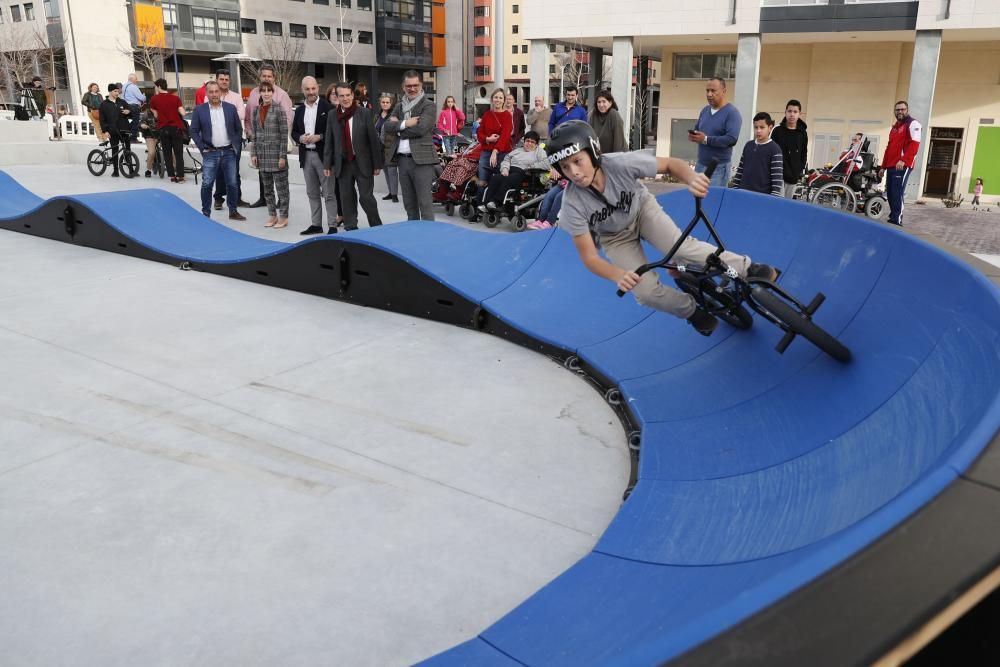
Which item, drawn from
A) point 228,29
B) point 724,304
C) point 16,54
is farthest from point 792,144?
point 228,29

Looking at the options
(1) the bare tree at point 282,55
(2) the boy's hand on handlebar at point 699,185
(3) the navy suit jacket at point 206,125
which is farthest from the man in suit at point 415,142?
(1) the bare tree at point 282,55

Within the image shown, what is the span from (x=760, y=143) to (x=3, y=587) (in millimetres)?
7998

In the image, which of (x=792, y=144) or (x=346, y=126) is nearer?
(x=346, y=126)

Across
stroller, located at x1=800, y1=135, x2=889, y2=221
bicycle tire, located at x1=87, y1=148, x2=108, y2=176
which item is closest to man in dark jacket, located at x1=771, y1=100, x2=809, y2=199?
stroller, located at x1=800, y1=135, x2=889, y2=221

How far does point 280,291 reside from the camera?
8.23 m

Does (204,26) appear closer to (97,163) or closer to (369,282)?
(97,163)

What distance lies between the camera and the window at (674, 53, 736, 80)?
3073 cm

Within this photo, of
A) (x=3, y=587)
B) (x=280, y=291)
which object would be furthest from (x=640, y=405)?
(x=280, y=291)

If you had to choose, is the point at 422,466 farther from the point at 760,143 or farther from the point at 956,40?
the point at 956,40

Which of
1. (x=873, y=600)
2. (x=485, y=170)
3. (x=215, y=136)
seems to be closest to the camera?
(x=873, y=600)

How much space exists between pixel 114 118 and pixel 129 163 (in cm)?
132

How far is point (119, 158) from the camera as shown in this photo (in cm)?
1794

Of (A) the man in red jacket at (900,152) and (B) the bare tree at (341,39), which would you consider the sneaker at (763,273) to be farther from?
(B) the bare tree at (341,39)

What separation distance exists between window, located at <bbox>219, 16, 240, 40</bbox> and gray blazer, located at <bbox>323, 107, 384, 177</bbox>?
5914 cm
